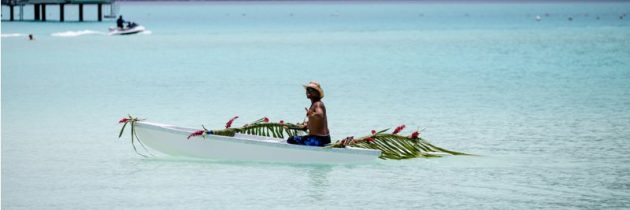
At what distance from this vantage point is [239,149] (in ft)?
60.8

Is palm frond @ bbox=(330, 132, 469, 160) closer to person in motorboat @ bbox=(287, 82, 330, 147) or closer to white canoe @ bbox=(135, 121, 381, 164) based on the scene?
white canoe @ bbox=(135, 121, 381, 164)

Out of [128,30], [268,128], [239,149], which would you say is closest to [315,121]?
[239,149]

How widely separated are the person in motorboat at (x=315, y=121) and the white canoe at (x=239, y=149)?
A: 0.41ft

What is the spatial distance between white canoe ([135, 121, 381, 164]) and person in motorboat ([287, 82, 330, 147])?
124mm

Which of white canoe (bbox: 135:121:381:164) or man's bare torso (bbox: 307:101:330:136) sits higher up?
man's bare torso (bbox: 307:101:330:136)

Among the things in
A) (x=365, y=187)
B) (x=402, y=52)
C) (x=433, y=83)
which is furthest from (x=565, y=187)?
(x=402, y=52)

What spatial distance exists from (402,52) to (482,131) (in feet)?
132

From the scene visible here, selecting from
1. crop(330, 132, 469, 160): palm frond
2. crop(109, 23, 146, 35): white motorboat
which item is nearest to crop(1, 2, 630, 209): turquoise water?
crop(330, 132, 469, 160): palm frond

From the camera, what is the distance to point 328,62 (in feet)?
181

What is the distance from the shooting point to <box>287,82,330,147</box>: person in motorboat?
57.8 feet

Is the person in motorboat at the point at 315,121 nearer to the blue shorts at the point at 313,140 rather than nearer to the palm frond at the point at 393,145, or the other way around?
the blue shorts at the point at 313,140

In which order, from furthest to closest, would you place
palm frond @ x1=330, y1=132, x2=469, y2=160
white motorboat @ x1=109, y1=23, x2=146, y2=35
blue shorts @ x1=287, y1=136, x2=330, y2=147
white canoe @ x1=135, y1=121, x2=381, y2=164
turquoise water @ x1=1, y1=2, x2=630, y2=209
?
white motorboat @ x1=109, y1=23, x2=146, y2=35, palm frond @ x1=330, y1=132, x2=469, y2=160, white canoe @ x1=135, y1=121, x2=381, y2=164, blue shorts @ x1=287, y1=136, x2=330, y2=147, turquoise water @ x1=1, y1=2, x2=630, y2=209

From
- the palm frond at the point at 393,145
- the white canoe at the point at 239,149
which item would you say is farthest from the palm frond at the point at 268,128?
the palm frond at the point at 393,145

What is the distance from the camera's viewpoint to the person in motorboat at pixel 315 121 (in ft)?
57.8
